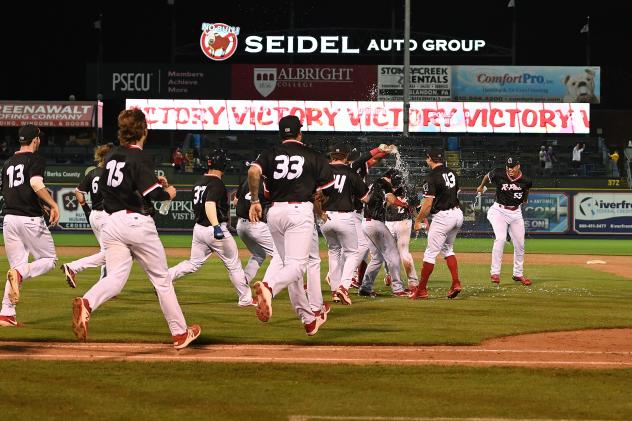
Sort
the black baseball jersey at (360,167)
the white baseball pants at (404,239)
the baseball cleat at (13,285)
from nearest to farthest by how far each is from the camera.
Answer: the baseball cleat at (13,285)
the black baseball jersey at (360,167)
the white baseball pants at (404,239)

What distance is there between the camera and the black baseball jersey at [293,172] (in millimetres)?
10344

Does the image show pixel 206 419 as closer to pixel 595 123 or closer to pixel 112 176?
pixel 112 176

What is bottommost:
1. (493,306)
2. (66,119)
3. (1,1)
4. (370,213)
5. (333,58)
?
(493,306)

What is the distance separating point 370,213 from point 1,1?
61.3 metres

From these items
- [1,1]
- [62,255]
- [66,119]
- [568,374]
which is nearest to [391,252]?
[568,374]

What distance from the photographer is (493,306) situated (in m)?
14.6

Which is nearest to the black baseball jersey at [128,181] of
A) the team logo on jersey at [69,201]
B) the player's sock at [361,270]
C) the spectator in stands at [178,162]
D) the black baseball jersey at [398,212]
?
the black baseball jersey at [398,212]

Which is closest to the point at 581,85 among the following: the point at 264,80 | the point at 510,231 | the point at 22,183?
the point at 264,80

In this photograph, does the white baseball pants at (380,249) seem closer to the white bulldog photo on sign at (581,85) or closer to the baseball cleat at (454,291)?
the baseball cleat at (454,291)

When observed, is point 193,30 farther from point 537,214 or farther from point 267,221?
point 267,221

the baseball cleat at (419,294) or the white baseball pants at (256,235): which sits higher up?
the white baseball pants at (256,235)

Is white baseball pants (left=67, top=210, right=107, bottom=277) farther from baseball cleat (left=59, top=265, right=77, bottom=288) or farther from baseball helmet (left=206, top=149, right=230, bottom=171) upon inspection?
baseball helmet (left=206, top=149, right=230, bottom=171)

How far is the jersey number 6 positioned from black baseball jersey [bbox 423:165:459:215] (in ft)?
17.4

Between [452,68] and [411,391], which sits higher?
[452,68]
